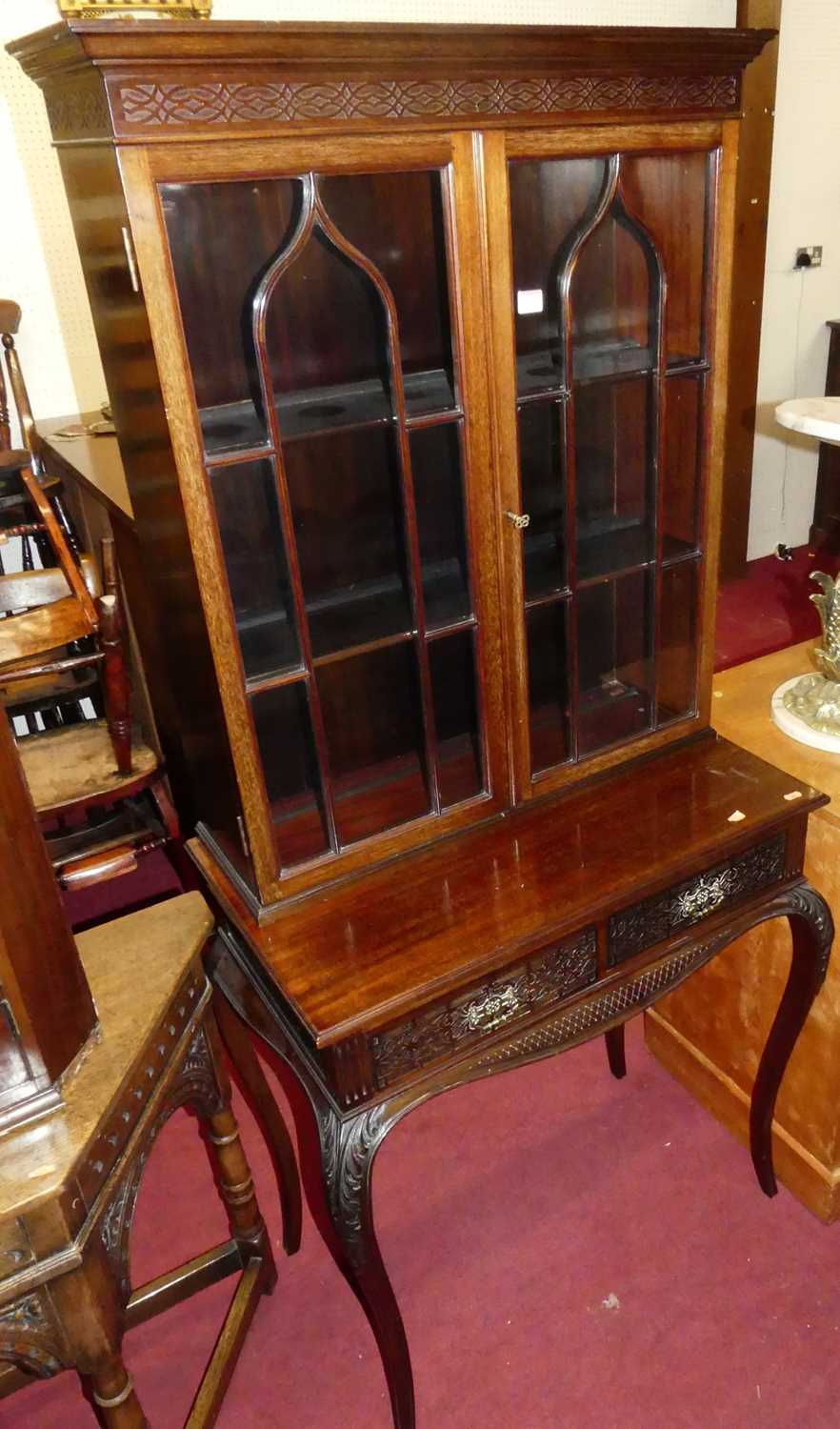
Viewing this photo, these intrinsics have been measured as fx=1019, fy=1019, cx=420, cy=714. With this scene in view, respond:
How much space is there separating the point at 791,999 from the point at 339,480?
1.09 m

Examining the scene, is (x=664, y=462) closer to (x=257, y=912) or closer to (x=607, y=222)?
(x=607, y=222)

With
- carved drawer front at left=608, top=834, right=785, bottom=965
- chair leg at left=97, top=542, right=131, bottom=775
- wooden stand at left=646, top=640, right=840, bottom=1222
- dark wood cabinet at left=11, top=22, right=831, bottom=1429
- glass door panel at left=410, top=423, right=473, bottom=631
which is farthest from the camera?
chair leg at left=97, top=542, right=131, bottom=775

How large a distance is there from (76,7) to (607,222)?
4.04ft

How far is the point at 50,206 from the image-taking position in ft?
9.45

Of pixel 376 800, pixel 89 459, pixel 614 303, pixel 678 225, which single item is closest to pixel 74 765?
pixel 89 459

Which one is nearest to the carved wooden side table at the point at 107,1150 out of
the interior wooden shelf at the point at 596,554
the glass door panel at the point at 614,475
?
the interior wooden shelf at the point at 596,554

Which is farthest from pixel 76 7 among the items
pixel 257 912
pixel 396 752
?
pixel 257 912

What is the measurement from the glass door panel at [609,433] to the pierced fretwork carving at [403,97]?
0.22ft

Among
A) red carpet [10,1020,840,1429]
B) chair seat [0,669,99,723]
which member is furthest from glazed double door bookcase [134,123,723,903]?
chair seat [0,669,99,723]

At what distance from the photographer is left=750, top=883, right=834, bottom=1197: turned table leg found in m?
1.55

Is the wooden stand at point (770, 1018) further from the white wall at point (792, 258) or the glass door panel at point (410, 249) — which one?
the white wall at point (792, 258)

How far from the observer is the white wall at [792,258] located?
3725 millimetres

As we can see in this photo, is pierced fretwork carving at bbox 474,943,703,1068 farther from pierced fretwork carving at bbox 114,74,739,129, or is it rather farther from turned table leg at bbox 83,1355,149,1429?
pierced fretwork carving at bbox 114,74,739,129

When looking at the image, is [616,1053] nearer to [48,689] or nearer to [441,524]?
[441,524]
